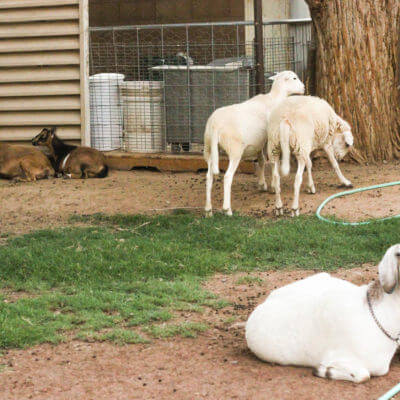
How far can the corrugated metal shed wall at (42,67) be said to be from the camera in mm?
11930

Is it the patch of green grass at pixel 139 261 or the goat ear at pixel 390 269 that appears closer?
the goat ear at pixel 390 269

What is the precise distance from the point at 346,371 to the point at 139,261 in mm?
2925

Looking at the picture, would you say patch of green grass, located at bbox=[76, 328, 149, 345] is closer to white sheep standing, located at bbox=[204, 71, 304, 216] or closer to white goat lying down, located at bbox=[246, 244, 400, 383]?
white goat lying down, located at bbox=[246, 244, 400, 383]

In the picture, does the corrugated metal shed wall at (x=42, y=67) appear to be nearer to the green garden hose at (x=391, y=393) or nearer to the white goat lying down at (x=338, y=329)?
the white goat lying down at (x=338, y=329)

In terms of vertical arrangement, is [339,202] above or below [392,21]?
below

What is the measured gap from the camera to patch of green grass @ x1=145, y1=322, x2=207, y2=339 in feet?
16.9

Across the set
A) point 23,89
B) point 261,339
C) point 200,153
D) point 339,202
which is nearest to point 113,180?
point 200,153

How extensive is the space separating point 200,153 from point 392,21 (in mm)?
3392

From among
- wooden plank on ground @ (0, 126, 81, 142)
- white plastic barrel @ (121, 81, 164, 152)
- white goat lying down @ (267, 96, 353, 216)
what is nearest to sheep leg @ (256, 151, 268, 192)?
white goat lying down @ (267, 96, 353, 216)

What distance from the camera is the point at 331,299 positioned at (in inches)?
173

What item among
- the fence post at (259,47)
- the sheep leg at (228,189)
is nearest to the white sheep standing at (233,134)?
the sheep leg at (228,189)

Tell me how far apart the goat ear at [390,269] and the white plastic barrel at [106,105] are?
841 centimetres

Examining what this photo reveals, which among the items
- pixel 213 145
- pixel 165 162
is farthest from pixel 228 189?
pixel 165 162

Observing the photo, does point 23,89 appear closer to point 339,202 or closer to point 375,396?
point 339,202
